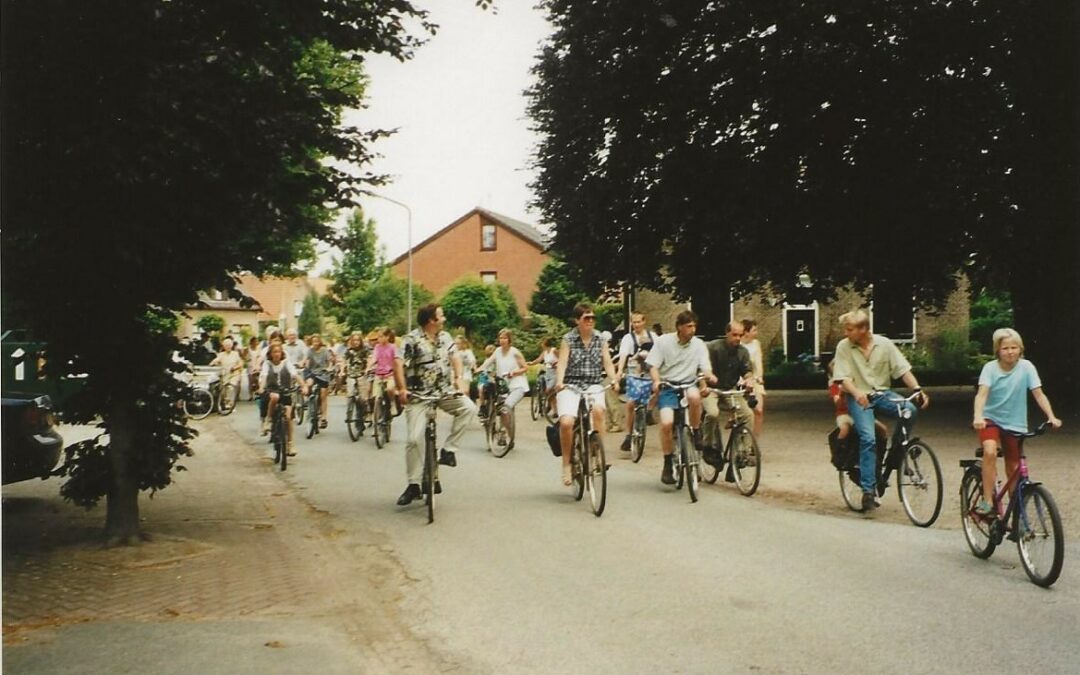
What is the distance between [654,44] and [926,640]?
1498 cm

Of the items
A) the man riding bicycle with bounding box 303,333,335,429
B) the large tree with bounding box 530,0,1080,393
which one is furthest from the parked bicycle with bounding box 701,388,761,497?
the man riding bicycle with bounding box 303,333,335,429

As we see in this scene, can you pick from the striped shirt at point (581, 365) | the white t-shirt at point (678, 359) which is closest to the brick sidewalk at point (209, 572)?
the striped shirt at point (581, 365)

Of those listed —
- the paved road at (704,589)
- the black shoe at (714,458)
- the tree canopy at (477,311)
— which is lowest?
the paved road at (704,589)

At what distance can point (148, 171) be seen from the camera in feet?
22.5

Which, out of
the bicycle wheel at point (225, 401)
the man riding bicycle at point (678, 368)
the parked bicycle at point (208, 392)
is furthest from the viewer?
the bicycle wheel at point (225, 401)

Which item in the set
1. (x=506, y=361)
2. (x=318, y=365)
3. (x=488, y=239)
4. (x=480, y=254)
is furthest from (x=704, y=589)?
(x=488, y=239)

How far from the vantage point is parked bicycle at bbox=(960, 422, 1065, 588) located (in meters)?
6.45

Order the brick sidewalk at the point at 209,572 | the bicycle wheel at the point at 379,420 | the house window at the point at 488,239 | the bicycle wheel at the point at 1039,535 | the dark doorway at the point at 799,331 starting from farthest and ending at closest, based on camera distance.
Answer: the house window at the point at 488,239, the dark doorway at the point at 799,331, the bicycle wheel at the point at 379,420, the bicycle wheel at the point at 1039,535, the brick sidewalk at the point at 209,572

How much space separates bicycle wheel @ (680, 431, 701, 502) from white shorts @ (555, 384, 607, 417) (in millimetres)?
988

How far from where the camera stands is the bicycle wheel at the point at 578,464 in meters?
10.1

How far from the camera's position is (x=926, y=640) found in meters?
5.34

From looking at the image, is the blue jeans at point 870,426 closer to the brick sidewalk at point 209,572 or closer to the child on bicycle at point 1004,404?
the child on bicycle at point 1004,404

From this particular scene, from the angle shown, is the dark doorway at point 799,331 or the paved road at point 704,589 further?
the dark doorway at point 799,331

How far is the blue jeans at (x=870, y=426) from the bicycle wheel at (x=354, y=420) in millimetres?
10244
